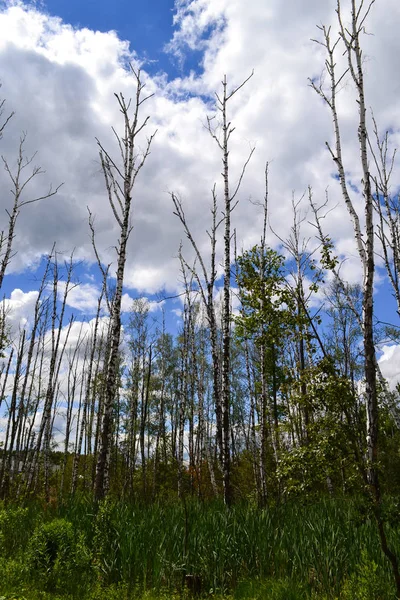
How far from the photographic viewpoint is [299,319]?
695cm

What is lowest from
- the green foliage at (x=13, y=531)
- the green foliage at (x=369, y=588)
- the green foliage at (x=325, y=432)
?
the green foliage at (x=13, y=531)

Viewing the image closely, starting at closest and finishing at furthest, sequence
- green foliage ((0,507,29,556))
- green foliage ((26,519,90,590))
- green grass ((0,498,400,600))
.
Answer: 1. green grass ((0,498,400,600))
2. green foliage ((26,519,90,590))
3. green foliage ((0,507,29,556))

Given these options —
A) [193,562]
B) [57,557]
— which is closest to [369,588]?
[193,562]

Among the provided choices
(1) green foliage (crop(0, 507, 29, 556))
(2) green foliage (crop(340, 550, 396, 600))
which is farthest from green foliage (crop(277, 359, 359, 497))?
(1) green foliage (crop(0, 507, 29, 556))

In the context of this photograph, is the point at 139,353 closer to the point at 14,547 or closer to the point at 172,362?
the point at 172,362

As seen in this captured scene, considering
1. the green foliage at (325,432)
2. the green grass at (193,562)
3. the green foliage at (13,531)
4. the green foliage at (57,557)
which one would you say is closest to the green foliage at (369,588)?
the green grass at (193,562)

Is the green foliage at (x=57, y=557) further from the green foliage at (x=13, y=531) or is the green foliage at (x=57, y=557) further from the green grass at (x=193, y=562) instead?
the green foliage at (x=13, y=531)

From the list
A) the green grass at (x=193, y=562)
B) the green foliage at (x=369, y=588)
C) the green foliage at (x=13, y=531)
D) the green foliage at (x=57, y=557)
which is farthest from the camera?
the green foliage at (x=13, y=531)

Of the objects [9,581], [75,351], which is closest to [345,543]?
[9,581]

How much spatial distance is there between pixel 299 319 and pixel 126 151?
7964 mm

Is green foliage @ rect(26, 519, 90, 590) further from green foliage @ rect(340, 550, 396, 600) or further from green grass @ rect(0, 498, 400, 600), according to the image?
green foliage @ rect(340, 550, 396, 600)

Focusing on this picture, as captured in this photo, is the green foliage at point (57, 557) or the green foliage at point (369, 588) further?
the green foliage at point (57, 557)

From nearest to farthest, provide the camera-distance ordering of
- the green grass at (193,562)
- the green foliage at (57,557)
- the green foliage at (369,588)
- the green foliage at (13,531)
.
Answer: the green foliage at (369,588) → the green grass at (193,562) → the green foliage at (57,557) → the green foliage at (13,531)

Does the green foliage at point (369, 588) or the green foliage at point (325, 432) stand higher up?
the green foliage at point (325, 432)
